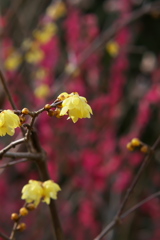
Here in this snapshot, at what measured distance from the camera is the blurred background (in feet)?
10.9

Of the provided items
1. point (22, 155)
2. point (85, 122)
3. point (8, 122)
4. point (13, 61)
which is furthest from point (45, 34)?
point (8, 122)

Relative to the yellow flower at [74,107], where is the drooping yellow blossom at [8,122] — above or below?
above

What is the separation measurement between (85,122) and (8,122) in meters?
2.53

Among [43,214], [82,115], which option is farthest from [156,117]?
[82,115]

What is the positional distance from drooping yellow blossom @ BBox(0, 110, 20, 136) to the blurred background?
176cm

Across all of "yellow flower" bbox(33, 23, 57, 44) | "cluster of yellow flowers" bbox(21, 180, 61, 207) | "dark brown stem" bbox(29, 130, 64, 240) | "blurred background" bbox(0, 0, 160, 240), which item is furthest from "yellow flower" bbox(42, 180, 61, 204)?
"yellow flower" bbox(33, 23, 57, 44)

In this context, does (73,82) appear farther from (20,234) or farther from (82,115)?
(82,115)

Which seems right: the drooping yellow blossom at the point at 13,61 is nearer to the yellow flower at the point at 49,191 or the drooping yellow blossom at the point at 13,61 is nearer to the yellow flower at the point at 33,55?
the yellow flower at the point at 33,55

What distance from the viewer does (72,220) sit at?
12.5 ft

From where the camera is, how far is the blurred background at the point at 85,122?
333 centimetres

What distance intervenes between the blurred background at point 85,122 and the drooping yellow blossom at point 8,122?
1.76m

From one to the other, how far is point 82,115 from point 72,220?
280cm

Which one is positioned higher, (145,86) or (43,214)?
(145,86)

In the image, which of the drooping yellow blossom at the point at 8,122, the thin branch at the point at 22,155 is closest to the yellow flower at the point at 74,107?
the drooping yellow blossom at the point at 8,122
